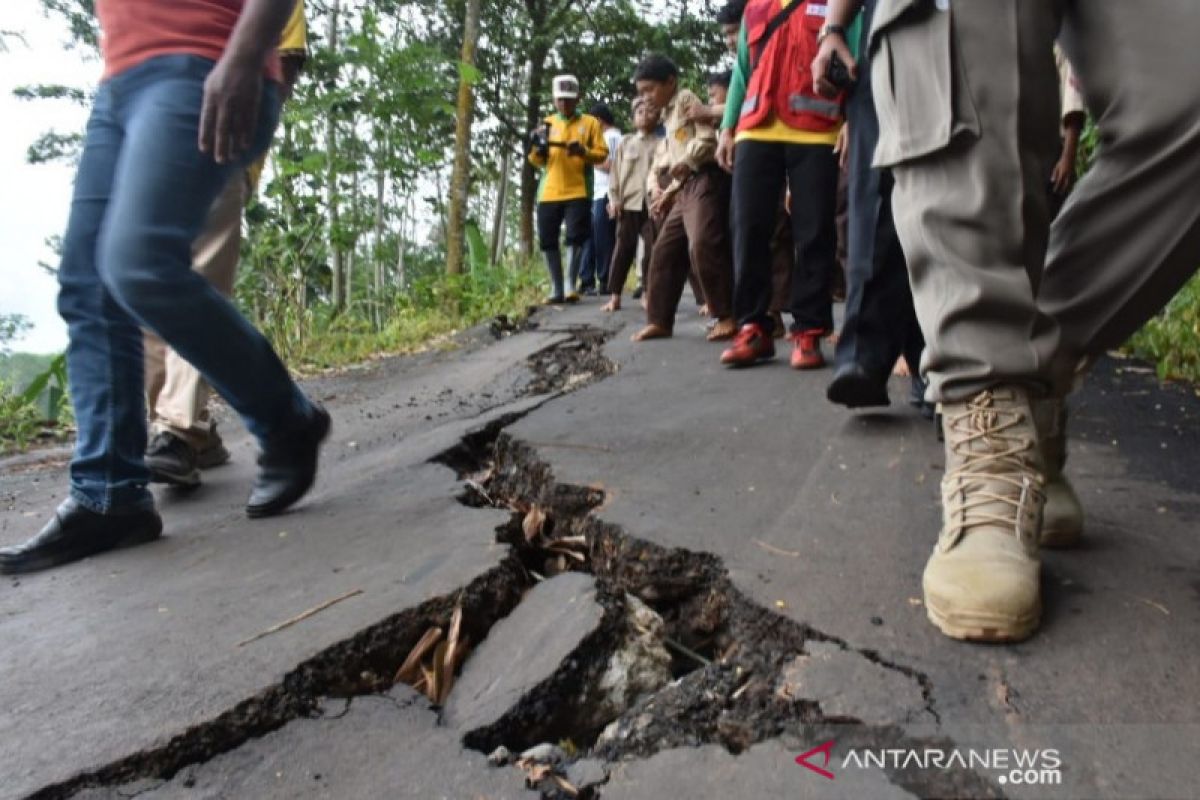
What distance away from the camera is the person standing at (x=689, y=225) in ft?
13.2

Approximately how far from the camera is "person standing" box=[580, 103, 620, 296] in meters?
8.28

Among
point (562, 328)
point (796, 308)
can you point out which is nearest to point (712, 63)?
point (562, 328)

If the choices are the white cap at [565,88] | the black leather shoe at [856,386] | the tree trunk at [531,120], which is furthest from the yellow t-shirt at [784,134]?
the tree trunk at [531,120]

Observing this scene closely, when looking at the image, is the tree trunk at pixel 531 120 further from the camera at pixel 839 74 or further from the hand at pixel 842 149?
the camera at pixel 839 74

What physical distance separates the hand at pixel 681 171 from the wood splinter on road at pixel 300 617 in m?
3.10

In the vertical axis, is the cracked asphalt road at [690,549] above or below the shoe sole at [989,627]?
below

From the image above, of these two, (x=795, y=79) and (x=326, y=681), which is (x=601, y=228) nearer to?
(x=795, y=79)

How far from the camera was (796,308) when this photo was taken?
10.7ft

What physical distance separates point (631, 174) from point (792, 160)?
3.40 meters

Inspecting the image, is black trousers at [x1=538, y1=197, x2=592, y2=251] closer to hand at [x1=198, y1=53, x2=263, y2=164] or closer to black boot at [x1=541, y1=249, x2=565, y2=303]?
black boot at [x1=541, y1=249, x2=565, y2=303]

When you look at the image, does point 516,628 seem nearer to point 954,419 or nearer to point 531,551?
point 531,551

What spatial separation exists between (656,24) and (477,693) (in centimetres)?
1459

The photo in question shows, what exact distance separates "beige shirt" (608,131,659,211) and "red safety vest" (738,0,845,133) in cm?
317

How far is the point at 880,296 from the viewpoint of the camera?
8.09 feet
